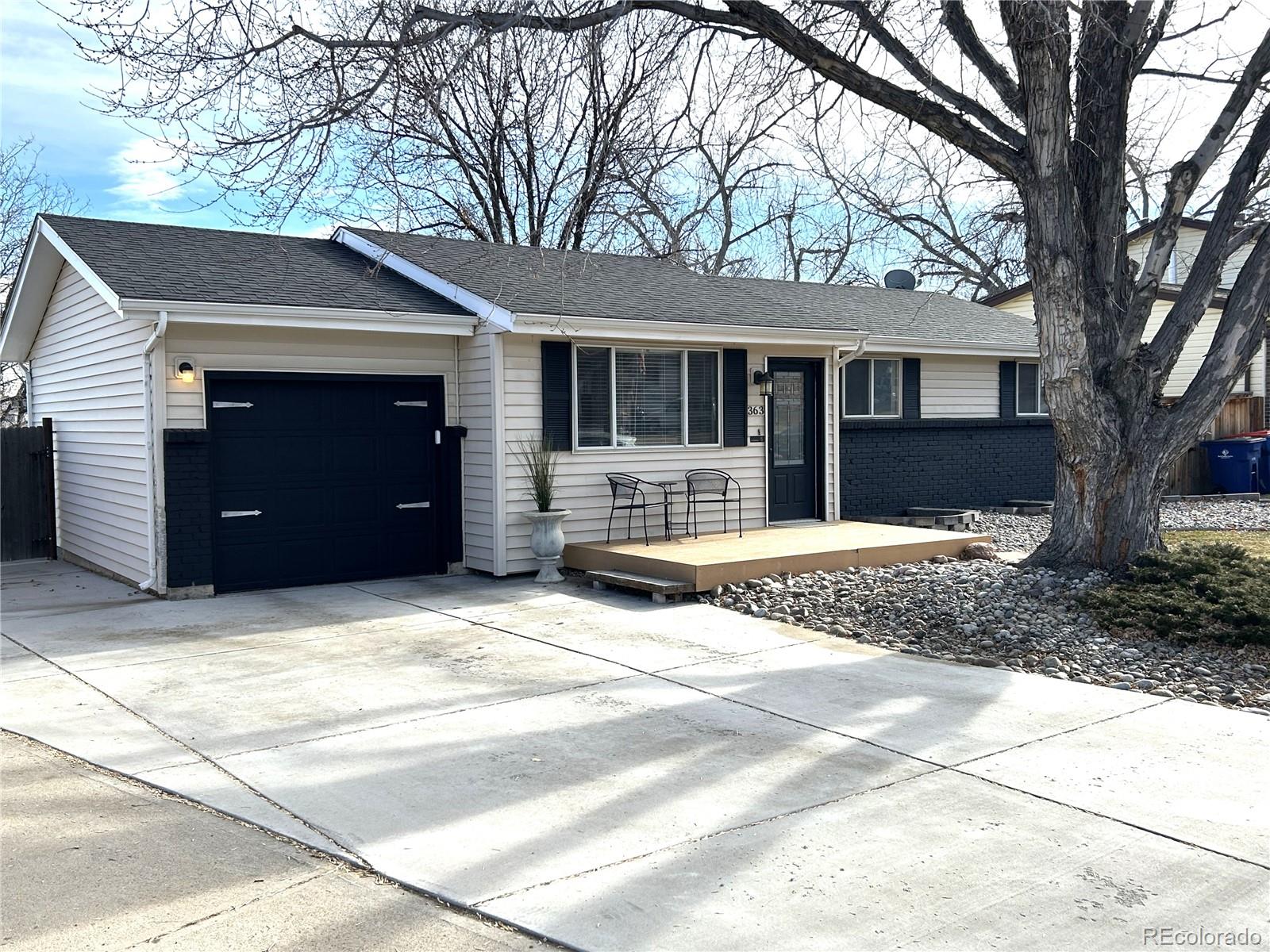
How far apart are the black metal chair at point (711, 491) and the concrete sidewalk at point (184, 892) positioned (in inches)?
300

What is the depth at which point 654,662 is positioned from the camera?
23.2ft

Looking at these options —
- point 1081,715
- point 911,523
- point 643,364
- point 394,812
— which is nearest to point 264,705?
point 394,812

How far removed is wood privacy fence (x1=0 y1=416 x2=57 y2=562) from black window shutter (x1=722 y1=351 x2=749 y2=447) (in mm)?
8132

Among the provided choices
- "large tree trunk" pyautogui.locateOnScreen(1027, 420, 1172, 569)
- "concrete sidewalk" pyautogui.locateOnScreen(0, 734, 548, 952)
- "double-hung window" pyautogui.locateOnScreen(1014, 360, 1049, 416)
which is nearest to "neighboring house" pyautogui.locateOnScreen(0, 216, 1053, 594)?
"large tree trunk" pyautogui.locateOnScreen(1027, 420, 1172, 569)

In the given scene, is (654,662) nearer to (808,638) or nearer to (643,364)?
(808,638)

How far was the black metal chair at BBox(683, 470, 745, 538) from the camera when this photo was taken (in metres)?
11.6

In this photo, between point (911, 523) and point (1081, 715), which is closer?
point (1081, 715)

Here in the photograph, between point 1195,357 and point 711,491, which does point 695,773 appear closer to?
point 711,491

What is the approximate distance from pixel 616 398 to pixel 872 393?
5294 millimetres

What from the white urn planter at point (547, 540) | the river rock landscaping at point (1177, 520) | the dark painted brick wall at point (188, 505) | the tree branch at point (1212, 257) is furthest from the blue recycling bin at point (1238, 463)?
the dark painted brick wall at point (188, 505)

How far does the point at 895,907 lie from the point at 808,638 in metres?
4.42

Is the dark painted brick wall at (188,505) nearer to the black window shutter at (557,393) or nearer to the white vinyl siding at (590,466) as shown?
the white vinyl siding at (590,466)

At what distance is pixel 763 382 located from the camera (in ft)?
40.0

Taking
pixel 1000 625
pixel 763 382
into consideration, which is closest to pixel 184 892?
pixel 1000 625
